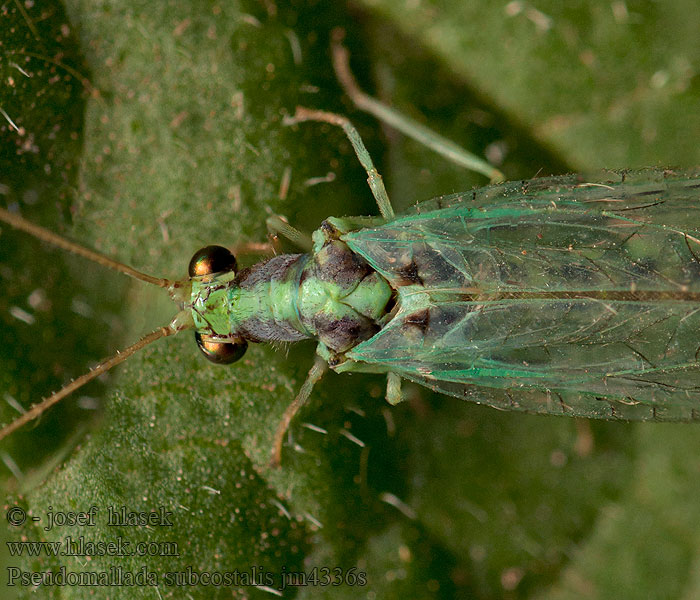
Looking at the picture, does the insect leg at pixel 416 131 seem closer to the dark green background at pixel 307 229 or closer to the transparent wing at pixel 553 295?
the dark green background at pixel 307 229

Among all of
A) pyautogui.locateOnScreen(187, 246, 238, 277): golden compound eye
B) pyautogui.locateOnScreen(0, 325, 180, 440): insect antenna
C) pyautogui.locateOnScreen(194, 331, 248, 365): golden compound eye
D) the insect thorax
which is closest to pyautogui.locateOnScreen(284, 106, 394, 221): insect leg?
the insect thorax

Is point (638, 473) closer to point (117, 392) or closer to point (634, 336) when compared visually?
point (634, 336)

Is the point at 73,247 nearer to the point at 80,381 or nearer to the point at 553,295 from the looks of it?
the point at 80,381

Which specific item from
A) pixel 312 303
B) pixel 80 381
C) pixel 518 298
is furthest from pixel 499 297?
pixel 80 381

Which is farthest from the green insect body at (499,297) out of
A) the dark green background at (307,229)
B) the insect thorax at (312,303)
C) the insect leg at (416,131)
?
the insect leg at (416,131)

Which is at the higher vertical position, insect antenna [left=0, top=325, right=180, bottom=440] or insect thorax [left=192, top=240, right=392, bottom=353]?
insect antenna [left=0, top=325, right=180, bottom=440]

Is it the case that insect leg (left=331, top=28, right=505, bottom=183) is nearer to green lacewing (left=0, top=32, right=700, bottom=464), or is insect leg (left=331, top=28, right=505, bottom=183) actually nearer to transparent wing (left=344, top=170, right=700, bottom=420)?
green lacewing (left=0, top=32, right=700, bottom=464)
